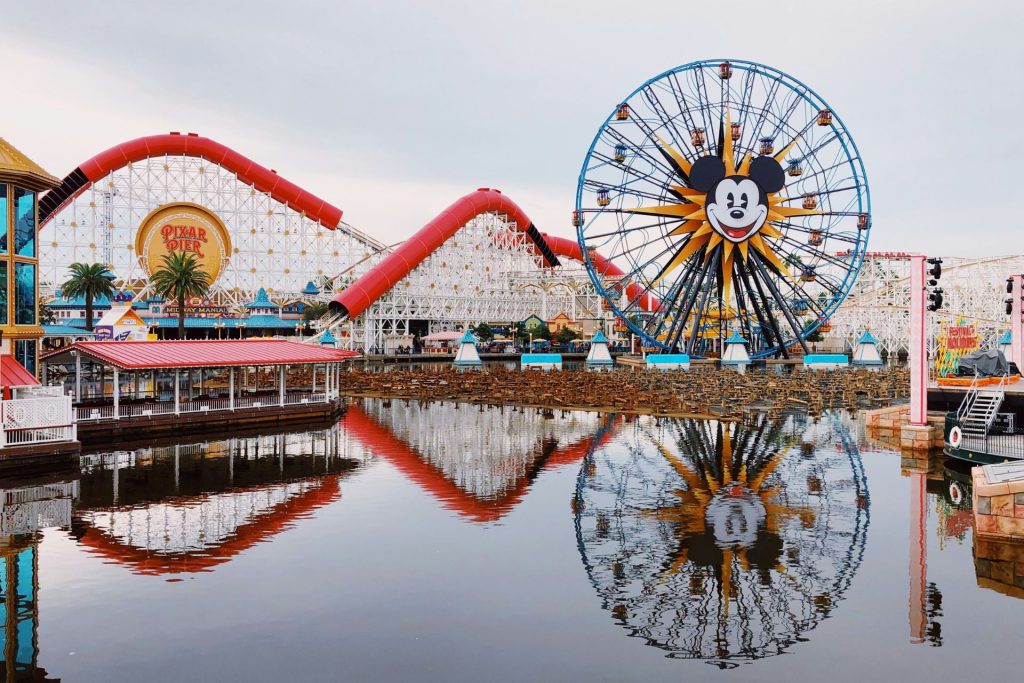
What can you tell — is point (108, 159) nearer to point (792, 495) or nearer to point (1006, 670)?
point (792, 495)

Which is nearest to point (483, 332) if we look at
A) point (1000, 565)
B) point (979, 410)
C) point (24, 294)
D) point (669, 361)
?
point (669, 361)

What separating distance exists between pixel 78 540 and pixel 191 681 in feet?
20.7

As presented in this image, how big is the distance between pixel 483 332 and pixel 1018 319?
6399cm

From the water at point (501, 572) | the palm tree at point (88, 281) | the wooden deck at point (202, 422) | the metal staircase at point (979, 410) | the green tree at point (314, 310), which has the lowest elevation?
the water at point (501, 572)

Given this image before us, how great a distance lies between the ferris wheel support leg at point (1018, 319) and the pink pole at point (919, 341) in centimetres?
552

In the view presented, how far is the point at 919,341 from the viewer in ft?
73.3

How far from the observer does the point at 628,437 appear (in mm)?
25797

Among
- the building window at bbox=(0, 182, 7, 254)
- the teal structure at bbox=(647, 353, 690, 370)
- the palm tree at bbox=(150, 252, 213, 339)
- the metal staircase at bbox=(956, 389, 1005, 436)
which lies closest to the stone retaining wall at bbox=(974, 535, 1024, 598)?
the metal staircase at bbox=(956, 389, 1005, 436)

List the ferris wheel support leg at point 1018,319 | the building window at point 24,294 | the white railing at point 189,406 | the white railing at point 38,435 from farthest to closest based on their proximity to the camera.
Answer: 1. the ferris wheel support leg at point 1018,319
2. the white railing at point 189,406
3. the building window at point 24,294
4. the white railing at point 38,435

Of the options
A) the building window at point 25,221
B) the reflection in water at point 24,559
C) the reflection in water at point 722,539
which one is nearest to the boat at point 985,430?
the reflection in water at point 722,539

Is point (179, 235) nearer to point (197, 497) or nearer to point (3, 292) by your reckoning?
point (3, 292)

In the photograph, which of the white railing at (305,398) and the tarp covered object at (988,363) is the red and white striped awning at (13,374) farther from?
the tarp covered object at (988,363)

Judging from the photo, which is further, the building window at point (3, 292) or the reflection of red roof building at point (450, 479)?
the building window at point (3, 292)

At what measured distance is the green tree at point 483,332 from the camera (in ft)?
287
